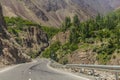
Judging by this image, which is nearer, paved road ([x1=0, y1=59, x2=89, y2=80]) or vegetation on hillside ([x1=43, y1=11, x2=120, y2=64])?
paved road ([x1=0, y1=59, x2=89, y2=80])

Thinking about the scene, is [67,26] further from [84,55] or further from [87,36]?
[84,55]

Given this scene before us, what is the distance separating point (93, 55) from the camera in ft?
377

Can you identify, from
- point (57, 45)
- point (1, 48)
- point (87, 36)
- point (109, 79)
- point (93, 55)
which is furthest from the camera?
point (57, 45)

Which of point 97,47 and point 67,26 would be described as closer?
point 97,47

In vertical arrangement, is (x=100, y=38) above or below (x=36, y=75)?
above

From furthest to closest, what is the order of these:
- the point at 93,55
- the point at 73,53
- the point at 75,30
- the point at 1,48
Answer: the point at 75,30, the point at 73,53, the point at 93,55, the point at 1,48

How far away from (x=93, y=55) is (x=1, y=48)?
4384cm

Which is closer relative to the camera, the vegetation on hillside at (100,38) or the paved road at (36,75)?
the paved road at (36,75)

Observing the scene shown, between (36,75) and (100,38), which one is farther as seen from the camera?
(100,38)

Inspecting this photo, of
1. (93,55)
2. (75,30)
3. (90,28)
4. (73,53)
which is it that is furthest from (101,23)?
(93,55)

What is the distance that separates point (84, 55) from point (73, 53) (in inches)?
429

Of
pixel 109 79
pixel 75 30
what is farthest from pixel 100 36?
pixel 109 79

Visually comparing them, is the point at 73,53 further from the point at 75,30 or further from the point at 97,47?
the point at 75,30

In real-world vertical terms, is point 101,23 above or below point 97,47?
above
